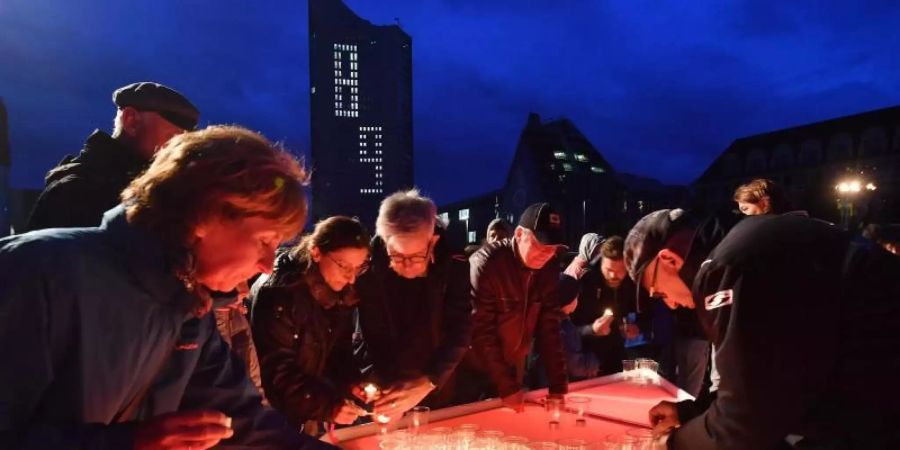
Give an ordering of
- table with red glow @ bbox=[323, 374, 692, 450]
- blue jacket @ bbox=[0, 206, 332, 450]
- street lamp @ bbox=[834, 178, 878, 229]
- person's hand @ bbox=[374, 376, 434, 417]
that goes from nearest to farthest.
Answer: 1. blue jacket @ bbox=[0, 206, 332, 450]
2. table with red glow @ bbox=[323, 374, 692, 450]
3. person's hand @ bbox=[374, 376, 434, 417]
4. street lamp @ bbox=[834, 178, 878, 229]

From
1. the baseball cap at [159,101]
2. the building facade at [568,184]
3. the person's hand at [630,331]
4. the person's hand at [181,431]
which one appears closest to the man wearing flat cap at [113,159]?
the baseball cap at [159,101]

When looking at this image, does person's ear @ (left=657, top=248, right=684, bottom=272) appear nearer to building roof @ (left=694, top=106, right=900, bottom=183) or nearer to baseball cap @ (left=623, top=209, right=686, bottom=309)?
baseball cap @ (left=623, top=209, right=686, bottom=309)

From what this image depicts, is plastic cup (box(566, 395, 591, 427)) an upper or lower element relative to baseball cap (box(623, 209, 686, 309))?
lower

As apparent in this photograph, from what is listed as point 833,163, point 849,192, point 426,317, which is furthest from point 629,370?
point 833,163

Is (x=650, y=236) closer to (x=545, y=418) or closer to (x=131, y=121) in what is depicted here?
(x=545, y=418)

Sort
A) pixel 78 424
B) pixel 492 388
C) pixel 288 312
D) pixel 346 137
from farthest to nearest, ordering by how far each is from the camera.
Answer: pixel 346 137 → pixel 492 388 → pixel 288 312 → pixel 78 424

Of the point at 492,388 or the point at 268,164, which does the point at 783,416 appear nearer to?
the point at 268,164

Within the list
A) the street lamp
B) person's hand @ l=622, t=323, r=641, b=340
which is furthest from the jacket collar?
the street lamp

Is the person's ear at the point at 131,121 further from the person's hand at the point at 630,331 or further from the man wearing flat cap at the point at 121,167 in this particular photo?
the person's hand at the point at 630,331

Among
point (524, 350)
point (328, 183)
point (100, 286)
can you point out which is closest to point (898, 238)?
point (524, 350)

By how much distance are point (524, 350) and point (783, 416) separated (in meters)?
2.06

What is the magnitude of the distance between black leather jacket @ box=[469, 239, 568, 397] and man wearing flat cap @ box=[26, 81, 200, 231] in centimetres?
188

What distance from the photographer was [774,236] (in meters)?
1.40

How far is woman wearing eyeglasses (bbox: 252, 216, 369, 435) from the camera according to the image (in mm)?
2326
